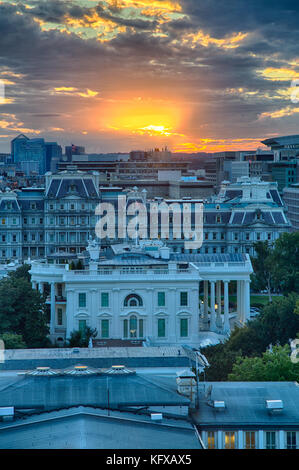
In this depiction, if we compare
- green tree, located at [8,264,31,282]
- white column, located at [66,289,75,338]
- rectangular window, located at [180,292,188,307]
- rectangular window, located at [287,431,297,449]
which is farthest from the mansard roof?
rectangular window, located at [287,431,297,449]

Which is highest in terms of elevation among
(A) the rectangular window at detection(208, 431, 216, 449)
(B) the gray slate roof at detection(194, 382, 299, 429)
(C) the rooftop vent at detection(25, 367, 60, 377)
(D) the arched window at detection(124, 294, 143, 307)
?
(C) the rooftop vent at detection(25, 367, 60, 377)

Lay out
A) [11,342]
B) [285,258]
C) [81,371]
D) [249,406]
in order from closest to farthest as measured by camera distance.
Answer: [249,406], [81,371], [11,342], [285,258]

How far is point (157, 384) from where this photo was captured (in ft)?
70.1

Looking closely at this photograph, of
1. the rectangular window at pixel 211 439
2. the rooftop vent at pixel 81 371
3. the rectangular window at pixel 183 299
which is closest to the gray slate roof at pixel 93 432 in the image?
the rectangular window at pixel 211 439

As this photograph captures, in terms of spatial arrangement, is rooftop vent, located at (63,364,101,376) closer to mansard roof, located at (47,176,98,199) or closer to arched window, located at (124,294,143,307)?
arched window, located at (124,294,143,307)

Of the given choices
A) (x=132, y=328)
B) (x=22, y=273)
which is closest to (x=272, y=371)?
(x=132, y=328)

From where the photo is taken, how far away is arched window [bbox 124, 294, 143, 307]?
1650 inches

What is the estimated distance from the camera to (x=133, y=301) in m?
42.0

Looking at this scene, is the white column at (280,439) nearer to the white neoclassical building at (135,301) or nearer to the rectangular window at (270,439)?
the rectangular window at (270,439)

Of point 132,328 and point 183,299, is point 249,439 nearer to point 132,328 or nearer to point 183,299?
point 132,328
